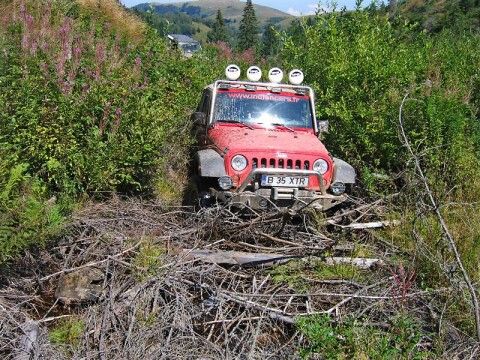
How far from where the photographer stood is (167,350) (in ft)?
12.9

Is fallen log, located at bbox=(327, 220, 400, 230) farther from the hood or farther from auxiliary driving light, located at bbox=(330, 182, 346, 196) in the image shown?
the hood

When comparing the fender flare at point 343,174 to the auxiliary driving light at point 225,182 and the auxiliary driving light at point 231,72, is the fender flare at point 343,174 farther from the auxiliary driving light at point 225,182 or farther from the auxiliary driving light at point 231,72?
the auxiliary driving light at point 231,72

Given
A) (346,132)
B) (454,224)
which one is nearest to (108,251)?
(454,224)

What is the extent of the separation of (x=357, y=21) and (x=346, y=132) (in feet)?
8.43

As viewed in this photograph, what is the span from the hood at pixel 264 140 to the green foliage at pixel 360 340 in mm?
2754

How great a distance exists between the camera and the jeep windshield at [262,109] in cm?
753

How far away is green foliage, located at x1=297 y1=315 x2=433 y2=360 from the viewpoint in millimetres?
3828

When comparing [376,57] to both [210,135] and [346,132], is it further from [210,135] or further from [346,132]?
[210,135]

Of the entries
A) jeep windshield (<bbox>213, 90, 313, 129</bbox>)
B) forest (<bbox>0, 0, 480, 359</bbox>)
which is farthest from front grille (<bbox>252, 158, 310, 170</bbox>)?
jeep windshield (<bbox>213, 90, 313, 129</bbox>)

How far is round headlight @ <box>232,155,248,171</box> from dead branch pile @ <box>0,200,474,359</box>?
847 millimetres

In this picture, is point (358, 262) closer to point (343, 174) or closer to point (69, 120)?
point (343, 174)

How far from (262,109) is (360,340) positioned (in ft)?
13.6

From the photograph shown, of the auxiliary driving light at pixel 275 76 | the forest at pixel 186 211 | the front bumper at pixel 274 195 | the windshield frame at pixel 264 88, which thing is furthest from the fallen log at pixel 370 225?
the auxiliary driving light at pixel 275 76

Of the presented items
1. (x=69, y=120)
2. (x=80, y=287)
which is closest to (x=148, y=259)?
(x=80, y=287)
